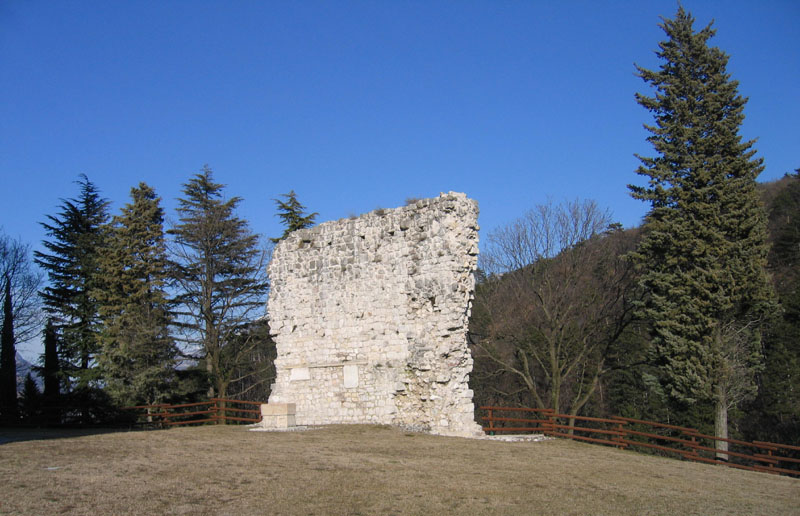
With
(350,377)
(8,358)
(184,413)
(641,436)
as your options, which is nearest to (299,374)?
(350,377)

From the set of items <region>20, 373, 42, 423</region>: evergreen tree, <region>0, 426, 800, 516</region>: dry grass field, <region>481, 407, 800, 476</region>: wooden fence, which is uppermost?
<region>0, 426, 800, 516</region>: dry grass field

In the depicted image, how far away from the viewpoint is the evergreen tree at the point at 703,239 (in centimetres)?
2220

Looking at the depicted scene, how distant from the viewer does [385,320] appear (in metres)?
17.0

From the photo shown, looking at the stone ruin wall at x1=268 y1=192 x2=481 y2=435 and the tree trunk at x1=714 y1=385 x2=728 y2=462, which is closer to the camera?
the stone ruin wall at x1=268 y1=192 x2=481 y2=435

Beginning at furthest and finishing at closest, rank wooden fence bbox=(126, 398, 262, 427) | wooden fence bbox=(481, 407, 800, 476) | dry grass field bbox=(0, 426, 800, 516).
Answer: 1. wooden fence bbox=(126, 398, 262, 427)
2. wooden fence bbox=(481, 407, 800, 476)
3. dry grass field bbox=(0, 426, 800, 516)

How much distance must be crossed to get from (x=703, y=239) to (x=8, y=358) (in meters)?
31.6

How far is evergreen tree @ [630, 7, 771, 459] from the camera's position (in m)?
22.2

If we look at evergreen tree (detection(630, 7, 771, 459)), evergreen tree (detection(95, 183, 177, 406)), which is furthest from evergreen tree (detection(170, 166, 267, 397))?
evergreen tree (detection(630, 7, 771, 459))

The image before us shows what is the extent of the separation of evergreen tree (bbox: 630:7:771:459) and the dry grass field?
8696 millimetres

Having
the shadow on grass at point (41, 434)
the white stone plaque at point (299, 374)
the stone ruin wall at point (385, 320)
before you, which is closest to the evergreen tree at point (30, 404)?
the shadow on grass at point (41, 434)

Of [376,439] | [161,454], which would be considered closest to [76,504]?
[161,454]

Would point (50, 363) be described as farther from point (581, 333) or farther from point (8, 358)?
point (581, 333)

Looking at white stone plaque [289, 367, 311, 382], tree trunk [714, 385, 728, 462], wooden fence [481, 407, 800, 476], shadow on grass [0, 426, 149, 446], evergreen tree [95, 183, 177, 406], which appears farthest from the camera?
evergreen tree [95, 183, 177, 406]

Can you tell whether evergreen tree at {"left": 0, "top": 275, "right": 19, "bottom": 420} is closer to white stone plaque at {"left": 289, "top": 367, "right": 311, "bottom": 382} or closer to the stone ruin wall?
white stone plaque at {"left": 289, "top": 367, "right": 311, "bottom": 382}
